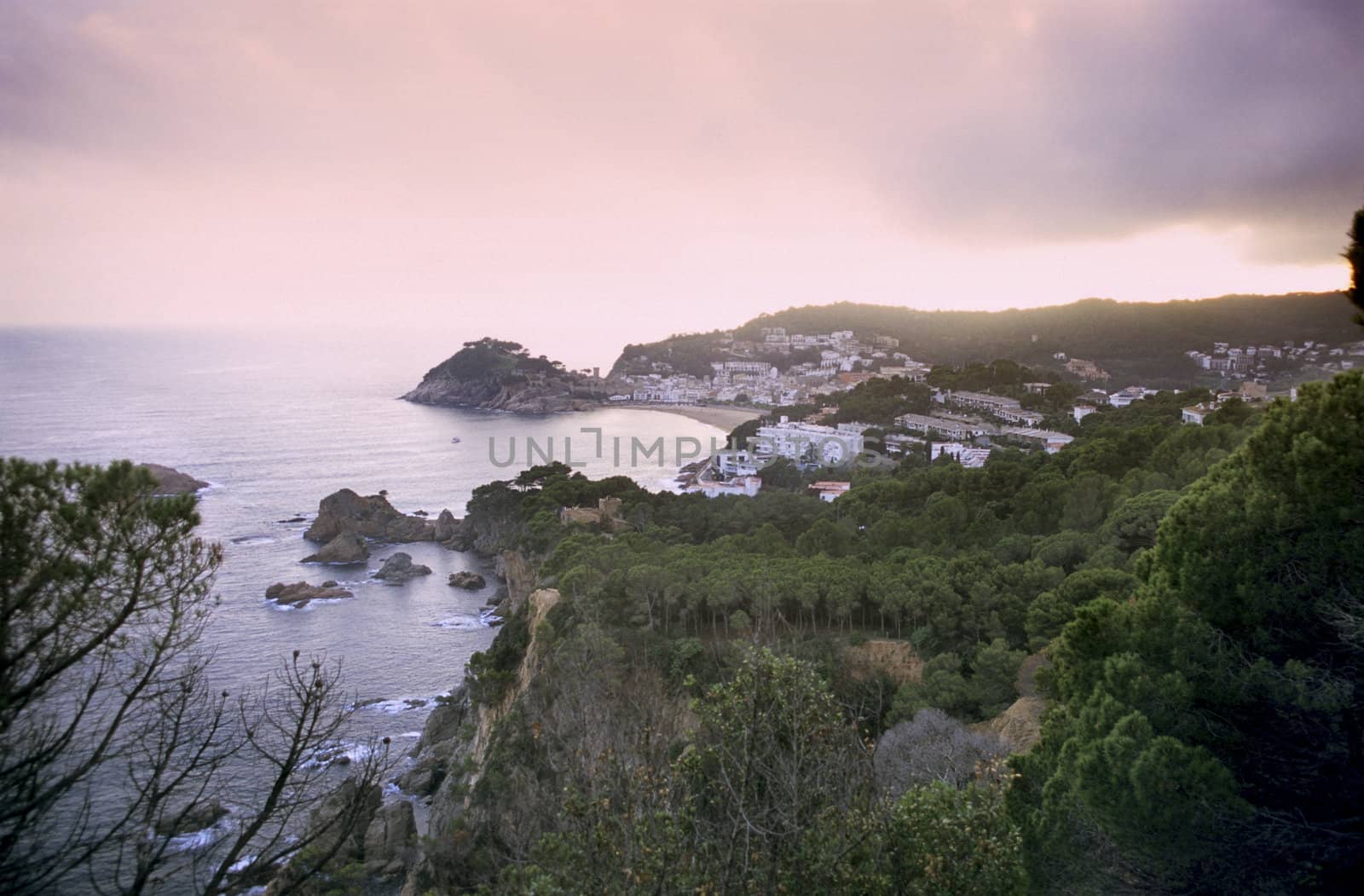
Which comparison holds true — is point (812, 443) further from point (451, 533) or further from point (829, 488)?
point (451, 533)

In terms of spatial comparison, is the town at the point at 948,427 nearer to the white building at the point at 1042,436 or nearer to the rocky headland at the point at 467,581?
the white building at the point at 1042,436

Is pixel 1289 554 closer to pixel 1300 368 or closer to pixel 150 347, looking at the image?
pixel 1300 368

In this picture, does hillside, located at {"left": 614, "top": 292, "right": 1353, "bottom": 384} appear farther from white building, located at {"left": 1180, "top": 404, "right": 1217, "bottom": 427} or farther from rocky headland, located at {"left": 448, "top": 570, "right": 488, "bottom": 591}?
rocky headland, located at {"left": 448, "top": 570, "right": 488, "bottom": 591}

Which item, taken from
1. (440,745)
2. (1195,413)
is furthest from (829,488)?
(440,745)

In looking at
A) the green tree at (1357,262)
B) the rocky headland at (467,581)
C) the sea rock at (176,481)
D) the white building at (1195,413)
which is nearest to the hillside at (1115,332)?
the white building at (1195,413)

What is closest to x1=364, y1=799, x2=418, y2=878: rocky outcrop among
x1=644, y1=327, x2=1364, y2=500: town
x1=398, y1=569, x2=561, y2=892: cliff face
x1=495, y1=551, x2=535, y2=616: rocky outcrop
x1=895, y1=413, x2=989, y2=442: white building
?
x1=398, y1=569, x2=561, y2=892: cliff face

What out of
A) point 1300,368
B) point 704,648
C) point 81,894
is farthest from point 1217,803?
point 1300,368

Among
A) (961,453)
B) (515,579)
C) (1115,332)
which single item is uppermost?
(1115,332)
